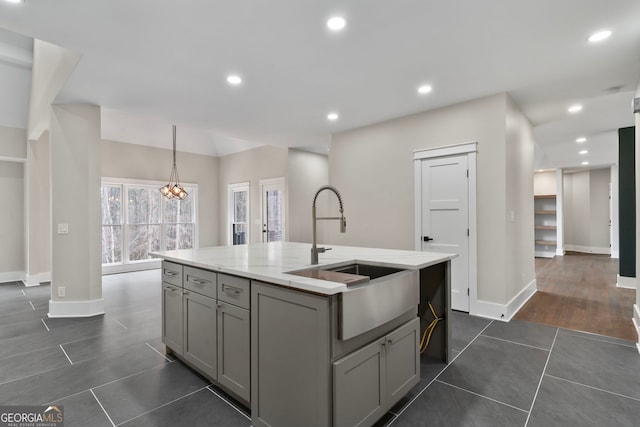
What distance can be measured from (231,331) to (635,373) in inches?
123

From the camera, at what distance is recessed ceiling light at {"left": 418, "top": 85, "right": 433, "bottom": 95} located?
11.2 feet

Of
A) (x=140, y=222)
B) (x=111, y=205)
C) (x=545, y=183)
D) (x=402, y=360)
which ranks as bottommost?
(x=402, y=360)

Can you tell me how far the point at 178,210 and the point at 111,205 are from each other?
1.47 m

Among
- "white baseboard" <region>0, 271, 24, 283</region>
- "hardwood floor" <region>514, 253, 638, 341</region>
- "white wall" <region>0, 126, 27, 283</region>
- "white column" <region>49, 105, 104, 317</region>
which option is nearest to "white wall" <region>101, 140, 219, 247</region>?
"white wall" <region>0, 126, 27, 283</region>

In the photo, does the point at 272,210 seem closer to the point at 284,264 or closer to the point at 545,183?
the point at 284,264

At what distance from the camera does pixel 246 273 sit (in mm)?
1775

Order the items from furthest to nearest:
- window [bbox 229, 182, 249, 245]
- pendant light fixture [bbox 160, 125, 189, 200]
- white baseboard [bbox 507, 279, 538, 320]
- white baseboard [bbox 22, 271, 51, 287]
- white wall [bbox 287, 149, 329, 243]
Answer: window [bbox 229, 182, 249, 245] < white wall [bbox 287, 149, 329, 243] < pendant light fixture [bbox 160, 125, 189, 200] < white baseboard [bbox 22, 271, 51, 287] < white baseboard [bbox 507, 279, 538, 320]

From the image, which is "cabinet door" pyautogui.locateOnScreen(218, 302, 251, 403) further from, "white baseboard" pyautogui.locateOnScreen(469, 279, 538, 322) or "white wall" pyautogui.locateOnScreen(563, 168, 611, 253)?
"white wall" pyautogui.locateOnScreen(563, 168, 611, 253)

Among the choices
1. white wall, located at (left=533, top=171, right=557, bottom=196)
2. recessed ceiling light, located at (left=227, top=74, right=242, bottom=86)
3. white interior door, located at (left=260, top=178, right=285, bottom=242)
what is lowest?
white interior door, located at (left=260, top=178, right=285, bottom=242)

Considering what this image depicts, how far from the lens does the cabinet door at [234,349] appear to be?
186 cm

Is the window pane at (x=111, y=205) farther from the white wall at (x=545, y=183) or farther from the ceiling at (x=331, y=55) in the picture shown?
the white wall at (x=545, y=183)

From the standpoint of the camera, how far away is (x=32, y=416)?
75.4 inches

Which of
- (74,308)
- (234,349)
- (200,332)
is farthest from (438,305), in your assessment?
(74,308)

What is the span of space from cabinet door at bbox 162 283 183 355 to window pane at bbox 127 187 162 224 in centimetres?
533
